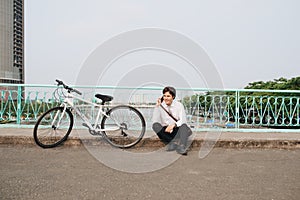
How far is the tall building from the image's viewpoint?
1662 inches

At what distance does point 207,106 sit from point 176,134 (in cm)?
182

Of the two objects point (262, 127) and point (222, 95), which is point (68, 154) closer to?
point (222, 95)

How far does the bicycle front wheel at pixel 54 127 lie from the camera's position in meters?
3.82

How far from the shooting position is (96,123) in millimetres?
3994

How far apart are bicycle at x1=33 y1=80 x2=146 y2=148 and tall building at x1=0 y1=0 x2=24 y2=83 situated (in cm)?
4123

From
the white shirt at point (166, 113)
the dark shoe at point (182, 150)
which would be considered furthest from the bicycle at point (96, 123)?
the dark shoe at point (182, 150)

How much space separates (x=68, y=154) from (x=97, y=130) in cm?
61

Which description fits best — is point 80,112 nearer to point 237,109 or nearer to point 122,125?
point 122,125

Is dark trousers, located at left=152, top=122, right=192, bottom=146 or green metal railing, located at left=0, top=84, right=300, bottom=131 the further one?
green metal railing, located at left=0, top=84, right=300, bottom=131

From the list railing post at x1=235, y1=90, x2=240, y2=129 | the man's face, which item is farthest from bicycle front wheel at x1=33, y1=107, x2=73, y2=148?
railing post at x1=235, y1=90, x2=240, y2=129

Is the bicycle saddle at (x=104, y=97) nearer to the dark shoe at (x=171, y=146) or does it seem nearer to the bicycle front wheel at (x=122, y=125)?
the bicycle front wheel at (x=122, y=125)

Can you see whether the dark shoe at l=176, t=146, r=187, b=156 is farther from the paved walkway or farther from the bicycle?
the bicycle

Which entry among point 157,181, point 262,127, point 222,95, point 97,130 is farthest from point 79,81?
point 262,127

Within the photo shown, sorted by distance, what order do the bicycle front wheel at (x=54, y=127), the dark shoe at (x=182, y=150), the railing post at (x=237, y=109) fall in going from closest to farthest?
1. the dark shoe at (x=182, y=150)
2. the bicycle front wheel at (x=54, y=127)
3. the railing post at (x=237, y=109)
